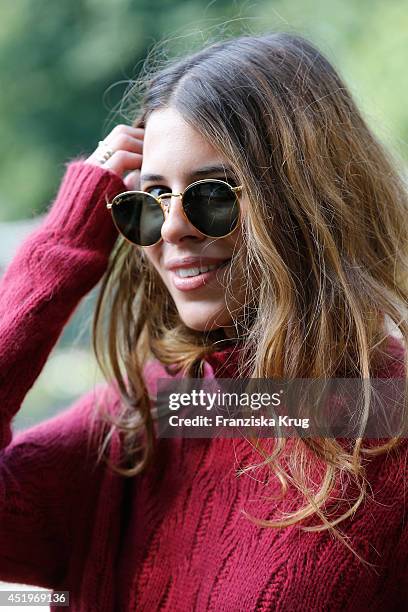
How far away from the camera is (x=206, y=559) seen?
0.96m

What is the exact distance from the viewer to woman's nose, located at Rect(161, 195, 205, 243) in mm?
935

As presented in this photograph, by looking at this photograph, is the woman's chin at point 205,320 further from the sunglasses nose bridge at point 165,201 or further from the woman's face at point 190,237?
the sunglasses nose bridge at point 165,201

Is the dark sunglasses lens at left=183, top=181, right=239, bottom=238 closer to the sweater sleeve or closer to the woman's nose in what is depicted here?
the woman's nose

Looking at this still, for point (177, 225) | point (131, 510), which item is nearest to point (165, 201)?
point (177, 225)

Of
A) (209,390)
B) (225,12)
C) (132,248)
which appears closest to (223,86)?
(132,248)

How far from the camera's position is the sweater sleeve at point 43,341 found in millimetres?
1016

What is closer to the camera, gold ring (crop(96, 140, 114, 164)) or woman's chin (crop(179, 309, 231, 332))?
woman's chin (crop(179, 309, 231, 332))

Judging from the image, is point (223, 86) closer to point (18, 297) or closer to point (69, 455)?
point (18, 297)

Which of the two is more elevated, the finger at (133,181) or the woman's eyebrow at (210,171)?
the finger at (133,181)

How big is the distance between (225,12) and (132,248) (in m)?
0.81

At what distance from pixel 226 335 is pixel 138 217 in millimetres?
203

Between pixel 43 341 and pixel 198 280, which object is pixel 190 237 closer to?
pixel 198 280

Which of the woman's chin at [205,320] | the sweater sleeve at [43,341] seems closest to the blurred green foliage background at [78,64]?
the sweater sleeve at [43,341]

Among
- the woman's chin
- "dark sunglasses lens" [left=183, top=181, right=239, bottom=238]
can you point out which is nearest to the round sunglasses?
"dark sunglasses lens" [left=183, top=181, right=239, bottom=238]
